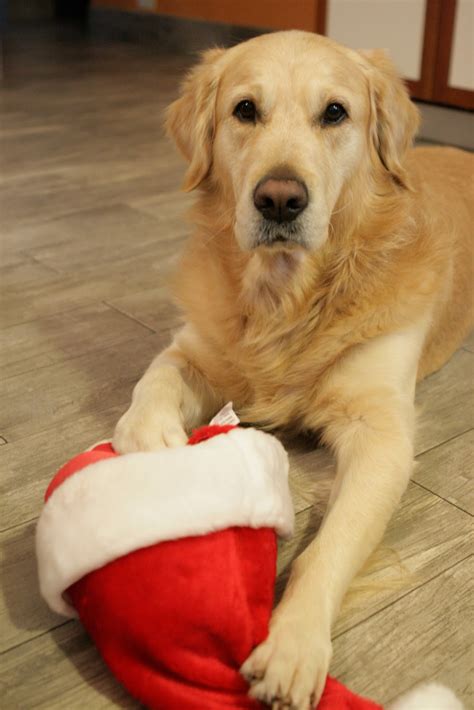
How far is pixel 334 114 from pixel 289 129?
128 mm

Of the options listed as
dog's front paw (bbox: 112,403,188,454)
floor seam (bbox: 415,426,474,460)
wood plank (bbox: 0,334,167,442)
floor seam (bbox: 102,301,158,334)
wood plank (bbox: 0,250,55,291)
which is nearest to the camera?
dog's front paw (bbox: 112,403,188,454)

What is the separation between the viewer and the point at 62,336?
2480 mm

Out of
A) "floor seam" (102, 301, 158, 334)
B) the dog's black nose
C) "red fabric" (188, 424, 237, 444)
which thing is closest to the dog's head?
the dog's black nose

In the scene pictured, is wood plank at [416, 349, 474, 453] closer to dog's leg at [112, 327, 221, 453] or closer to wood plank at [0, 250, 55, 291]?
dog's leg at [112, 327, 221, 453]

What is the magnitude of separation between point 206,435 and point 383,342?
0.63 metres

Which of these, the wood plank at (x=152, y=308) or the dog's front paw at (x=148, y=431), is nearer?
the dog's front paw at (x=148, y=431)

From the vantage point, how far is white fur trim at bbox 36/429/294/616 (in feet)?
4.00

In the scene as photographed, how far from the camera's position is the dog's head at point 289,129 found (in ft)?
5.56

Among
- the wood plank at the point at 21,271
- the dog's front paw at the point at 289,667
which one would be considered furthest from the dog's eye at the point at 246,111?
the wood plank at the point at 21,271

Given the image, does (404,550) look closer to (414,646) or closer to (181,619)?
(414,646)

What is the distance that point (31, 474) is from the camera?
71.3 inches

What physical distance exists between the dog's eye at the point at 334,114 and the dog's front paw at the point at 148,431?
708mm

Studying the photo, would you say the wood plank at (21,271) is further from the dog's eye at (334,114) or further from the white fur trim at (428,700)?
the white fur trim at (428,700)

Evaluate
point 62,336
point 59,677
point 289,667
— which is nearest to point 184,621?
point 289,667
